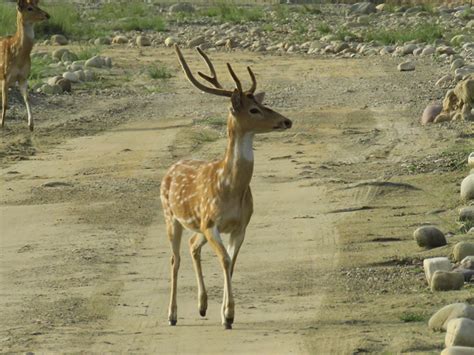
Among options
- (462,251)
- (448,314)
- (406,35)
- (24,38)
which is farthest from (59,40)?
(448,314)

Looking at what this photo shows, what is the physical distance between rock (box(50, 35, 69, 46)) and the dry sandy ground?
35.3 feet

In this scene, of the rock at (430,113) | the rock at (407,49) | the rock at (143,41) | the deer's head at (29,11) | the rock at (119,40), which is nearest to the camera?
the rock at (430,113)

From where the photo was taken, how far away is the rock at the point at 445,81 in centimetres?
2538

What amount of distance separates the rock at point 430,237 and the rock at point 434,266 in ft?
3.21

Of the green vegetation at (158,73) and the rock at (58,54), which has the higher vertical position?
the green vegetation at (158,73)

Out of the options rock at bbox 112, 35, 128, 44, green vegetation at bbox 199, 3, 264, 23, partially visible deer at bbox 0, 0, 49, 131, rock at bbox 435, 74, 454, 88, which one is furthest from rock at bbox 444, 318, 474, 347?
green vegetation at bbox 199, 3, 264, 23

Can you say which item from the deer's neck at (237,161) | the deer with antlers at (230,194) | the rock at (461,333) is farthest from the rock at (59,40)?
the rock at (461,333)

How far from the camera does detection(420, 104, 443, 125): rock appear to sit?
21.2m

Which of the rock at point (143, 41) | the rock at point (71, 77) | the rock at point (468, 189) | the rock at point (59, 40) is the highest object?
the rock at point (468, 189)

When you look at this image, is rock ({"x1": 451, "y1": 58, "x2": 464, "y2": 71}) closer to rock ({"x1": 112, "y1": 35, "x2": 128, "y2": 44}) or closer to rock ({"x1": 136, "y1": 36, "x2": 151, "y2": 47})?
rock ({"x1": 136, "y1": 36, "x2": 151, "y2": 47})

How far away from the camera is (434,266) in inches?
459

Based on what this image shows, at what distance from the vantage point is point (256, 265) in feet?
41.5

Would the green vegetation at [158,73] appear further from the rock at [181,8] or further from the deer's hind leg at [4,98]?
the rock at [181,8]

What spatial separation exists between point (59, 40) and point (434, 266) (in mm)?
25788
